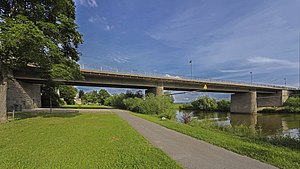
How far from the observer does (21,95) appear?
117 ft

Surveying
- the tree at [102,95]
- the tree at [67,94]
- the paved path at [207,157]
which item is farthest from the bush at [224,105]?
the paved path at [207,157]

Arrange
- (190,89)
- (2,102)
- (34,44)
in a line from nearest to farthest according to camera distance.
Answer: (34,44) < (2,102) < (190,89)

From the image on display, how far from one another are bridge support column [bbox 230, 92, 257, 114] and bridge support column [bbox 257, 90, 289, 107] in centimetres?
1095

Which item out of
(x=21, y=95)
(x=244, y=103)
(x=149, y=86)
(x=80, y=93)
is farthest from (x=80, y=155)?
(x=80, y=93)

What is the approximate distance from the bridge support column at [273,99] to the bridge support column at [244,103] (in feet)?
35.9

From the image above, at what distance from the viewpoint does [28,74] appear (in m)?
33.5

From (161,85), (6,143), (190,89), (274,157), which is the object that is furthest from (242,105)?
(6,143)

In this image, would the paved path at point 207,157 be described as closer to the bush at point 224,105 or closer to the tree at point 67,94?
the bush at point 224,105

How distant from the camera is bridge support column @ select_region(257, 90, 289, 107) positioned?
203 feet

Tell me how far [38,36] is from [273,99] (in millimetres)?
72416

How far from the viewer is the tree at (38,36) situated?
41.6 feet

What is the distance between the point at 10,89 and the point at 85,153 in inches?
1365

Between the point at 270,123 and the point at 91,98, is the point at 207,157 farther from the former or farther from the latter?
the point at 91,98

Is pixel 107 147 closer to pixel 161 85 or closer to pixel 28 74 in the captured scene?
pixel 28 74
